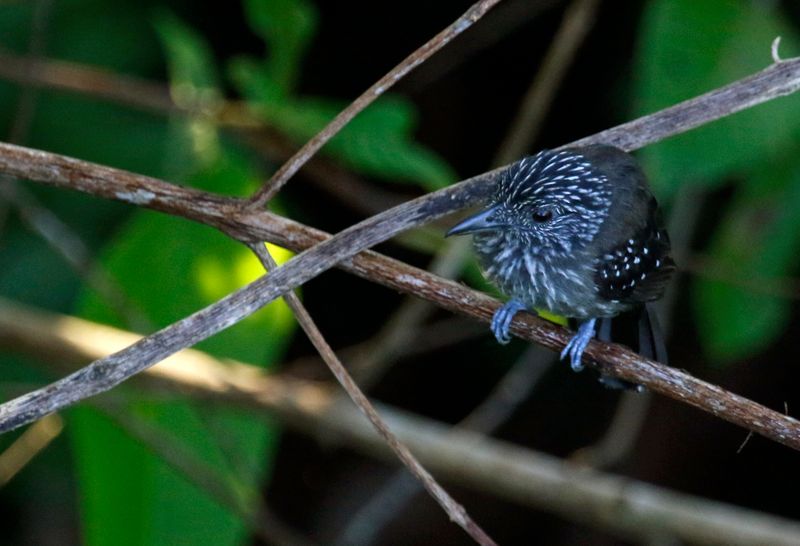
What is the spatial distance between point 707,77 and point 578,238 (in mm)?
842

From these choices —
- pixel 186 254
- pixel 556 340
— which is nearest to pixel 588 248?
pixel 556 340

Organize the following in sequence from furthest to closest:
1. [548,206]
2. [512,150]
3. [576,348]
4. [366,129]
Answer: [512,150] → [366,129] → [548,206] → [576,348]

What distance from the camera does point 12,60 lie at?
409cm

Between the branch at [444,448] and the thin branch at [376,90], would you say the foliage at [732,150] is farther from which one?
the thin branch at [376,90]

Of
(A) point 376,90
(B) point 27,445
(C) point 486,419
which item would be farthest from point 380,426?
(B) point 27,445

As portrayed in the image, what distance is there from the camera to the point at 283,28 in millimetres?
3717

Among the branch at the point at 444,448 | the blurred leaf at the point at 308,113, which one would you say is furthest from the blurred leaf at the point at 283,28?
the branch at the point at 444,448

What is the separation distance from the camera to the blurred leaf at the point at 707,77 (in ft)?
10.9

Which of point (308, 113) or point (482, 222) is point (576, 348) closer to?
point (482, 222)

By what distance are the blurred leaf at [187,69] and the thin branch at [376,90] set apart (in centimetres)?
173

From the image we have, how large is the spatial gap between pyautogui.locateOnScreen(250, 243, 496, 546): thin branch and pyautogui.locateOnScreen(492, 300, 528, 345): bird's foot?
1.06 ft

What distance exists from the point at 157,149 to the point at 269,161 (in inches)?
18.1

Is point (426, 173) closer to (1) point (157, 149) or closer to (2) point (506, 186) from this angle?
(2) point (506, 186)

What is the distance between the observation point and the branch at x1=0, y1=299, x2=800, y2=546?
3.83 metres
